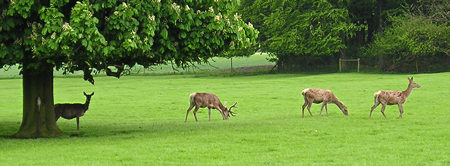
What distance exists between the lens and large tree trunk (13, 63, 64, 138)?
2242cm

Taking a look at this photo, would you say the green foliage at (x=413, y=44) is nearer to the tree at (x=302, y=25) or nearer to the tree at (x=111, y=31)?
the tree at (x=302, y=25)

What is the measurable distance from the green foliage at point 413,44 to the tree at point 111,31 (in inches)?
1688

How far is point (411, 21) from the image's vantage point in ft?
206

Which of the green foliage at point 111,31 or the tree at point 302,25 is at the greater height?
the tree at point 302,25

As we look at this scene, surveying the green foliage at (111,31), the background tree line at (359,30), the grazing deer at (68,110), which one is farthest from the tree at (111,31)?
the background tree line at (359,30)

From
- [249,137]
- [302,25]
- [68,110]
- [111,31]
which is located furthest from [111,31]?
[302,25]

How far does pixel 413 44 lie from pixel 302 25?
10.8 m

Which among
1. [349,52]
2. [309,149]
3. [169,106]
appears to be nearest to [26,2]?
[309,149]

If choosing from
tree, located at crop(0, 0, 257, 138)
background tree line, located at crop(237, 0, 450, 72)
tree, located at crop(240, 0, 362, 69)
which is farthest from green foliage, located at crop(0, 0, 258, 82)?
tree, located at crop(240, 0, 362, 69)

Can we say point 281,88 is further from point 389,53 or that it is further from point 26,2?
point 26,2

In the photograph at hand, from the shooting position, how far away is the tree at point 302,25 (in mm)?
66938

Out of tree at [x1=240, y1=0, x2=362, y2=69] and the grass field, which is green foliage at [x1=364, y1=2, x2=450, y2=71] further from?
the grass field

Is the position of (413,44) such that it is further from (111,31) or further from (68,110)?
(111,31)

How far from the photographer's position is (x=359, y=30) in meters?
67.9
